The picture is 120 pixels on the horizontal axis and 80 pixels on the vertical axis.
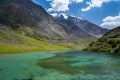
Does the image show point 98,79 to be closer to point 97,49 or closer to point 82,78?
point 82,78

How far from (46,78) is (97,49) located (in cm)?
15582

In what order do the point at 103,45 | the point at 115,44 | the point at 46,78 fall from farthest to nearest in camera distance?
the point at 103,45 → the point at 115,44 → the point at 46,78

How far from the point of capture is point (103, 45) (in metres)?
191

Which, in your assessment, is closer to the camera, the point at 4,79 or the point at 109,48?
the point at 4,79

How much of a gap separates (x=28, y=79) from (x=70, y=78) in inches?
378

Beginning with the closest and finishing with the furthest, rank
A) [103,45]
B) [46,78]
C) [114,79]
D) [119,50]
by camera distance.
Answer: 1. [114,79]
2. [46,78]
3. [119,50]
4. [103,45]

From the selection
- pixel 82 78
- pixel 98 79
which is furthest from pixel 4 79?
pixel 98 79

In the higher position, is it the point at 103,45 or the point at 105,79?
the point at 103,45

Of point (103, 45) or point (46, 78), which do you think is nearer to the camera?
point (46, 78)

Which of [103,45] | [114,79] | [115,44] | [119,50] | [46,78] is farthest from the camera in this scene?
[103,45]

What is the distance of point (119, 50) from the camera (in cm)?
15488

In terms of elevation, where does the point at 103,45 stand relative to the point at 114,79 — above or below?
above

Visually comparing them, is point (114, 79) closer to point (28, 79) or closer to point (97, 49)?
point (28, 79)

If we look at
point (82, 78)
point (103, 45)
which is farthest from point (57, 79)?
point (103, 45)
